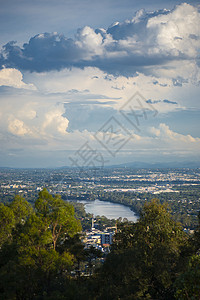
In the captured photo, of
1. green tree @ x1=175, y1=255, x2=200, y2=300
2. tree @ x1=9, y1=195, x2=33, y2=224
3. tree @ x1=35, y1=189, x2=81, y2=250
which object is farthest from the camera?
tree @ x1=9, y1=195, x2=33, y2=224

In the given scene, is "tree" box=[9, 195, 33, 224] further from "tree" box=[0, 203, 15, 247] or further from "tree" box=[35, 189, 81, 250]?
"tree" box=[35, 189, 81, 250]

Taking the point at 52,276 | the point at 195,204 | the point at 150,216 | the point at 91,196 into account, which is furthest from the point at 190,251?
the point at 91,196

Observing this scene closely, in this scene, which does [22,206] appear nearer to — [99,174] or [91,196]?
[91,196]

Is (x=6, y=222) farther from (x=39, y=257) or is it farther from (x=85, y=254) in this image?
(x=39, y=257)

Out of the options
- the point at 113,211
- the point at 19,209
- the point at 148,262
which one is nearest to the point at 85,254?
the point at 19,209

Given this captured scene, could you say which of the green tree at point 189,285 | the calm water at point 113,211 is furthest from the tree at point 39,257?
the calm water at point 113,211

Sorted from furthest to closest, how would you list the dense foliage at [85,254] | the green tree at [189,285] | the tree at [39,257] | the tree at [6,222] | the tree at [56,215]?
1. the tree at [6,222]
2. the tree at [56,215]
3. the tree at [39,257]
4. the dense foliage at [85,254]
5. the green tree at [189,285]

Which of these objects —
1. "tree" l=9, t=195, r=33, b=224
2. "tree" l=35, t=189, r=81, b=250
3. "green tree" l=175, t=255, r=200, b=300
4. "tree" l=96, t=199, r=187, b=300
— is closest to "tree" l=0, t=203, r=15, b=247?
"tree" l=9, t=195, r=33, b=224

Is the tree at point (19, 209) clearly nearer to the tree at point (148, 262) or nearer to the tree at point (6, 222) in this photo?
the tree at point (6, 222)
